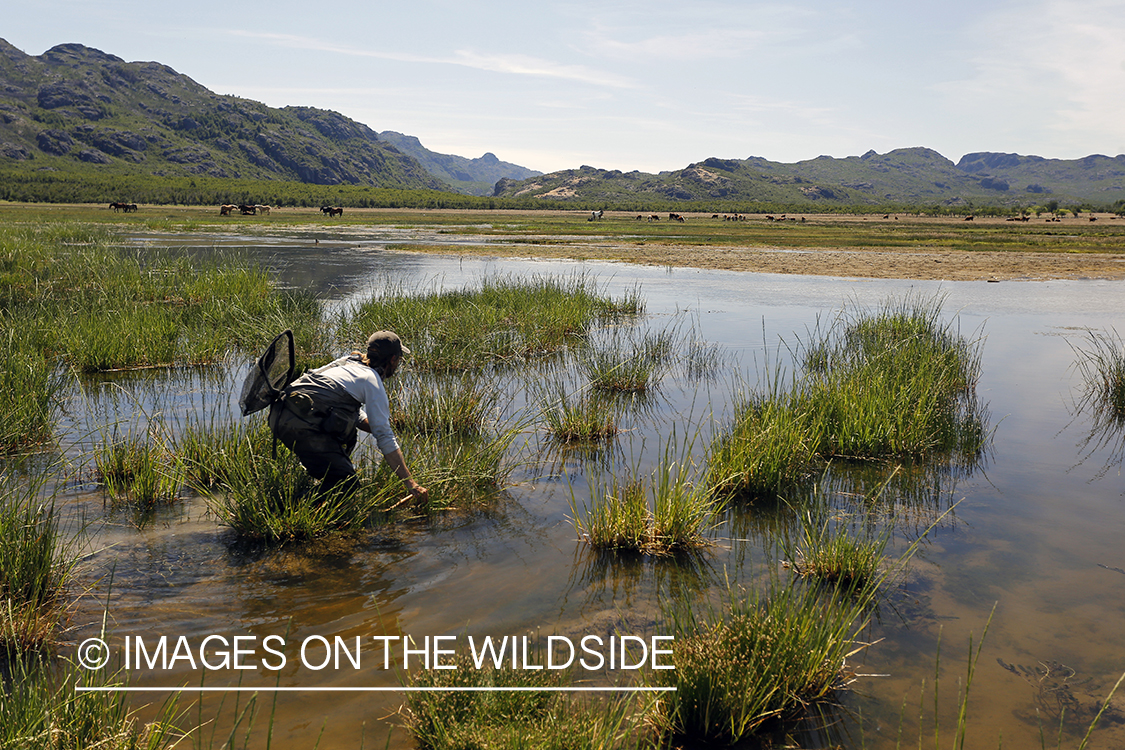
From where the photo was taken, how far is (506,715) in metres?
3.30

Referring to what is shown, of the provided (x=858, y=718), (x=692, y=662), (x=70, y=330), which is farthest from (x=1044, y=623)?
(x=70, y=330)

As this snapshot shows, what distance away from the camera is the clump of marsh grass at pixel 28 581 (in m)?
3.93

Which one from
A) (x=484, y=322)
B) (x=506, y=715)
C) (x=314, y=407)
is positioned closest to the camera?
(x=506, y=715)

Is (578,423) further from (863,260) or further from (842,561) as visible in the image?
(863,260)

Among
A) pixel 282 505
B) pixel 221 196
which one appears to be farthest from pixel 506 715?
pixel 221 196

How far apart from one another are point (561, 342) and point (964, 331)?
9.82 meters

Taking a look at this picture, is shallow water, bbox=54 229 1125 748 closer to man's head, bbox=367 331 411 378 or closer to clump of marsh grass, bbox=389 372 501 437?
clump of marsh grass, bbox=389 372 501 437

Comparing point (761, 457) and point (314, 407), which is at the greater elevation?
point (314, 407)

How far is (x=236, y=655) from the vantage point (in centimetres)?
409

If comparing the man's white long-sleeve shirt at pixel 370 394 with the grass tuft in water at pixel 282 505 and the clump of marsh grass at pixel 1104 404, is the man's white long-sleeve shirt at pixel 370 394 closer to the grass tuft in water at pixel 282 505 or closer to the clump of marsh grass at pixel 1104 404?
the grass tuft in water at pixel 282 505

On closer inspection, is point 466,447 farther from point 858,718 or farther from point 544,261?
point 544,261

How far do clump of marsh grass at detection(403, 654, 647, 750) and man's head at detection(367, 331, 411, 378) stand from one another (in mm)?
2658

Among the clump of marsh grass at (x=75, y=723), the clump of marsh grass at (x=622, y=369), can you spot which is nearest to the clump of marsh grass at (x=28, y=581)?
the clump of marsh grass at (x=75, y=723)

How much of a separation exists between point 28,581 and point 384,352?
9.00ft
